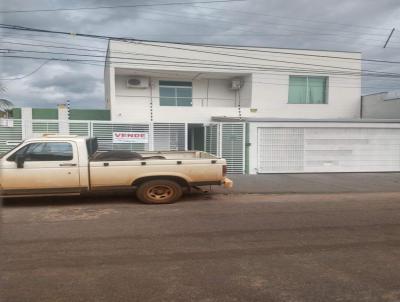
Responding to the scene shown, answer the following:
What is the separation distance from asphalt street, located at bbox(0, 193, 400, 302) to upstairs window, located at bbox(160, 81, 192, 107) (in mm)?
14110

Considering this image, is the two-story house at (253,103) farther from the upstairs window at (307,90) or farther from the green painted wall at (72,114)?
the green painted wall at (72,114)

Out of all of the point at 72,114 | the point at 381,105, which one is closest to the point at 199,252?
the point at 72,114

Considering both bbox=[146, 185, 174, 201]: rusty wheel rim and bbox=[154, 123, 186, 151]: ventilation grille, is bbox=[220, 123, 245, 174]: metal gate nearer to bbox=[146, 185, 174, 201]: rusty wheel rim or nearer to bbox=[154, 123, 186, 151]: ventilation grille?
bbox=[154, 123, 186, 151]: ventilation grille

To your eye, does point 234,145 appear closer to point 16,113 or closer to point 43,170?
point 43,170

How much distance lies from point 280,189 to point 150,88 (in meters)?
12.7

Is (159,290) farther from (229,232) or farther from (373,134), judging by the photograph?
(373,134)

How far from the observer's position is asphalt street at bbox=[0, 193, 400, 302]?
4.26m

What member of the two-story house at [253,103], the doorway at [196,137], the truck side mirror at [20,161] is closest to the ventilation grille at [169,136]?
the two-story house at [253,103]

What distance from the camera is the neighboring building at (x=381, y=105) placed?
21.3m

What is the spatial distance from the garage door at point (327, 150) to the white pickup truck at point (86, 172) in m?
6.87

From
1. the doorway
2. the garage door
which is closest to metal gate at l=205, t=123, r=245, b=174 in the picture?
the garage door

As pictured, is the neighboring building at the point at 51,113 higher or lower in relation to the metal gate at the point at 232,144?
higher

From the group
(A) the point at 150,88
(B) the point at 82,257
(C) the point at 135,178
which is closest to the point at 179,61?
(A) the point at 150,88

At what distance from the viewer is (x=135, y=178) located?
9250mm
